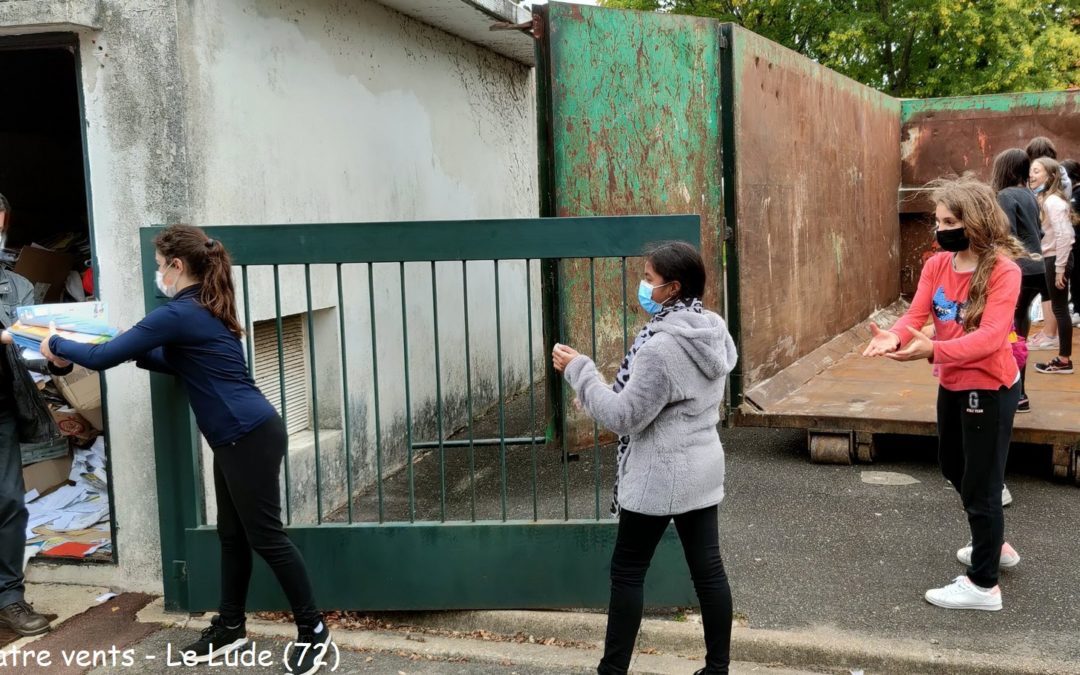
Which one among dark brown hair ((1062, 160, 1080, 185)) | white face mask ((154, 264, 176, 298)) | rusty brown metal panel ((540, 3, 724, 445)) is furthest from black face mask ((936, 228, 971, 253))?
dark brown hair ((1062, 160, 1080, 185))

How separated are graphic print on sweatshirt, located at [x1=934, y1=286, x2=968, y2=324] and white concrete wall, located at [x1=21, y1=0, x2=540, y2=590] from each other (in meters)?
3.07

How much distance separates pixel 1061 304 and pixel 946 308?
12.7ft

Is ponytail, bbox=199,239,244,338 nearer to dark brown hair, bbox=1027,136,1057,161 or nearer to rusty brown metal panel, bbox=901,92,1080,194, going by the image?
dark brown hair, bbox=1027,136,1057,161

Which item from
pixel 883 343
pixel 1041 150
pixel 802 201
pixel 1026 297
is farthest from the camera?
pixel 802 201

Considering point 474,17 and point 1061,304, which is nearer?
point 474,17

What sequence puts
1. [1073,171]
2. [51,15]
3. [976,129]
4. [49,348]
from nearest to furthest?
[49,348], [51,15], [1073,171], [976,129]

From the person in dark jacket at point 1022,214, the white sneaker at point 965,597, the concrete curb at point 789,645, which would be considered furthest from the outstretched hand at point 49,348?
the person in dark jacket at point 1022,214

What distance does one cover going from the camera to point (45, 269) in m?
6.09

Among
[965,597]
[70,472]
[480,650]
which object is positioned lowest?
[480,650]

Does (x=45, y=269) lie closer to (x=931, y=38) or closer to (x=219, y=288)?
(x=219, y=288)

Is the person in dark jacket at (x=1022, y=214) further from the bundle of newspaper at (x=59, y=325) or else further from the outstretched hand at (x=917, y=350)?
the bundle of newspaper at (x=59, y=325)

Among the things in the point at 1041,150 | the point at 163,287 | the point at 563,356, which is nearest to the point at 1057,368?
the point at 1041,150

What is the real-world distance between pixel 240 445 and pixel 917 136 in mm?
8795

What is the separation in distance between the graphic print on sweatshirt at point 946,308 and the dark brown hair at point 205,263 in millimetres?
2717
